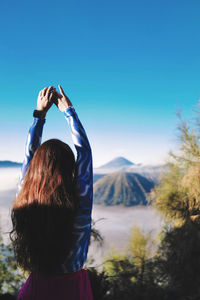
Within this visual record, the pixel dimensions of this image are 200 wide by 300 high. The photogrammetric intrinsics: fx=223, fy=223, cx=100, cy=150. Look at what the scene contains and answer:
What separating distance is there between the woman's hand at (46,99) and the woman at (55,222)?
0.35m

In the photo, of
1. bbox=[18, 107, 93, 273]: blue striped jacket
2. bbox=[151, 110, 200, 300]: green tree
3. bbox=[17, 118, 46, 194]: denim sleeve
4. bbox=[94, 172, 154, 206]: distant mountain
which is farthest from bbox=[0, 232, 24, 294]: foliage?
bbox=[94, 172, 154, 206]: distant mountain

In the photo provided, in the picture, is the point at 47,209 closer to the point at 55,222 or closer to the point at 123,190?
the point at 55,222

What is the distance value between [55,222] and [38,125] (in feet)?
1.91

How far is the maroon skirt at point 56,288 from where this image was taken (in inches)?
36.4

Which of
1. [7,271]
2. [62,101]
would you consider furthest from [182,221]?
[62,101]

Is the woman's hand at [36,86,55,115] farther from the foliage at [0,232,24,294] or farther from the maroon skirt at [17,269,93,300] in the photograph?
the foliage at [0,232,24,294]

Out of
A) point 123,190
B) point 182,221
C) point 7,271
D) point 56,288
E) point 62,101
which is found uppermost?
point 62,101

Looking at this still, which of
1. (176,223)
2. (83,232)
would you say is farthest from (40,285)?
(176,223)

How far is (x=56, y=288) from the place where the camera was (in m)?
0.93

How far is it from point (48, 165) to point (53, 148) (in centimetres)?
8

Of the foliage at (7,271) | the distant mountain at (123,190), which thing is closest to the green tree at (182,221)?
the foliage at (7,271)

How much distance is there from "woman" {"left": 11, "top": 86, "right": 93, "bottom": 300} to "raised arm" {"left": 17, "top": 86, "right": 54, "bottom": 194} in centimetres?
18

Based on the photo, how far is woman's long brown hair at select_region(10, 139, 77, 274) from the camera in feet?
3.10

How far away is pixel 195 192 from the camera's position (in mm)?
8180
